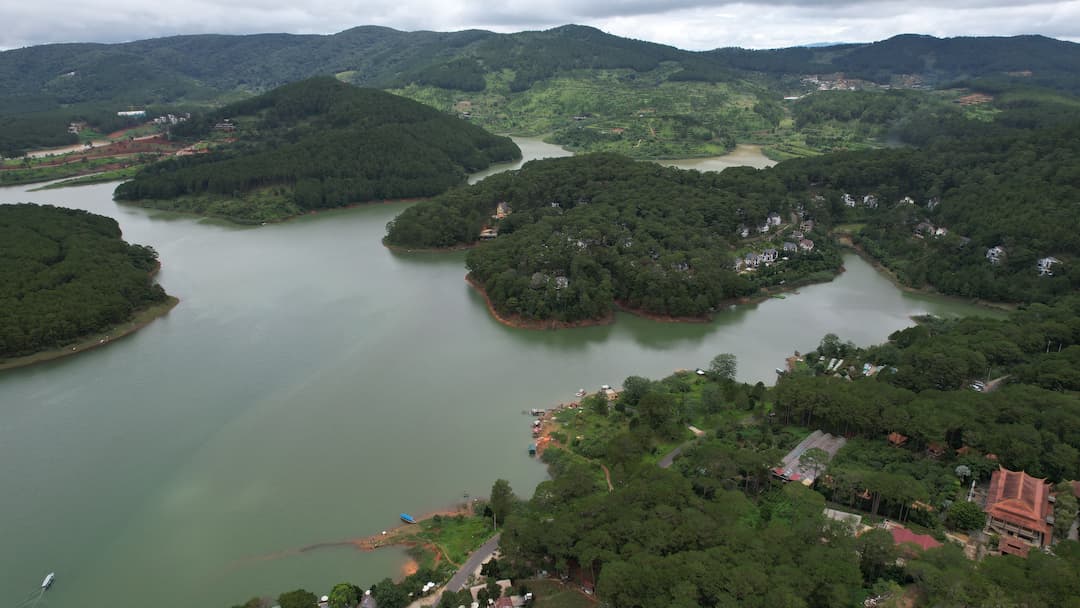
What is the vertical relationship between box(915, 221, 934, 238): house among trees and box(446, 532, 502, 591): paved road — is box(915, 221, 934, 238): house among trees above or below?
above

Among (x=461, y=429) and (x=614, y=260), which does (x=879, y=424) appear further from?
(x=614, y=260)

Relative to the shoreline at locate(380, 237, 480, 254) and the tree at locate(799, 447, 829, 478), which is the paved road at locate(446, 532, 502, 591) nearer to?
the tree at locate(799, 447, 829, 478)

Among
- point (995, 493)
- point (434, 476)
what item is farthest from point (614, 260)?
point (995, 493)

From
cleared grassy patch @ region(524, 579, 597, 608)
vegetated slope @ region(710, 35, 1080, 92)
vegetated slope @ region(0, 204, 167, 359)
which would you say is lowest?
cleared grassy patch @ region(524, 579, 597, 608)

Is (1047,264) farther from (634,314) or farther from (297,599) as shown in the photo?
(297,599)

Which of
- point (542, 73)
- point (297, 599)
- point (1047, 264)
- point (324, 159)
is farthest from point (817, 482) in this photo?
point (542, 73)

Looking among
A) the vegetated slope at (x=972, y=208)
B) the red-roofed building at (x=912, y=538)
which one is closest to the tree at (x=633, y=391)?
the red-roofed building at (x=912, y=538)

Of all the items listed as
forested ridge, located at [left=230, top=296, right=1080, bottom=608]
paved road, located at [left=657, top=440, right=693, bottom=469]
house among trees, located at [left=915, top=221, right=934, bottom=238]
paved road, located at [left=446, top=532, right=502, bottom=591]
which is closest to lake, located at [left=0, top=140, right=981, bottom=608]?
paved road, located at [left=446, top=532, right=502, bottom=591]
